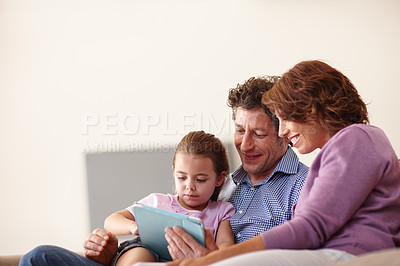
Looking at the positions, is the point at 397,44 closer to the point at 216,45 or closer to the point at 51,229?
the point at 216,45

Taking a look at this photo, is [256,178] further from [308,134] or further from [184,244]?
[184,244]

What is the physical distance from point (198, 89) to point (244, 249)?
7.65 ft

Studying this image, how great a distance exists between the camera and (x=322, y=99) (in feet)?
5.35

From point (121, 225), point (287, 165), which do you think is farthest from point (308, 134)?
point (121, 225)

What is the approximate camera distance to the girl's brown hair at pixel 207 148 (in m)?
1.98

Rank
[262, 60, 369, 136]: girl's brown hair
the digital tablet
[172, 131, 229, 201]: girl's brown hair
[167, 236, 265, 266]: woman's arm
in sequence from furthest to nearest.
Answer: [172, 131, 229, 201]: girl's brown hair
[262, 60, 369, 136]: girl's brown hair
the digital tablet
[167, 236, 265, 266]: woman's arm

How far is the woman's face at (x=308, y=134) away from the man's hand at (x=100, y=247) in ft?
2.59

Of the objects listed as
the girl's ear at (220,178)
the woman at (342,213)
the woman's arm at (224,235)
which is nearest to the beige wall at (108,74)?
the girl's ear at (220,178)

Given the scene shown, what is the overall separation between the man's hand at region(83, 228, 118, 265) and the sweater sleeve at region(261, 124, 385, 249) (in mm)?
705

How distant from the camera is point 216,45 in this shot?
3.57m

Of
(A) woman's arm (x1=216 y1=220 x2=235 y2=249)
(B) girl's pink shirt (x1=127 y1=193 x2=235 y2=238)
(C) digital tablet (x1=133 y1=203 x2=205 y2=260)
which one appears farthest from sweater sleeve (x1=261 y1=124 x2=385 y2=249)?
(B) girl's pink shirt (x1=127 y1=193 x2=235 y2=238)

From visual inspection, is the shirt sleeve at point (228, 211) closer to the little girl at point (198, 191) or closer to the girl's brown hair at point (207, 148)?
the little girl at point (198, 191)

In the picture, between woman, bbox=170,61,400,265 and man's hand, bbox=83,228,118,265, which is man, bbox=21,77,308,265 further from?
woman, bbox=170,61,400,265

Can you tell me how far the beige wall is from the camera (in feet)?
11.6
